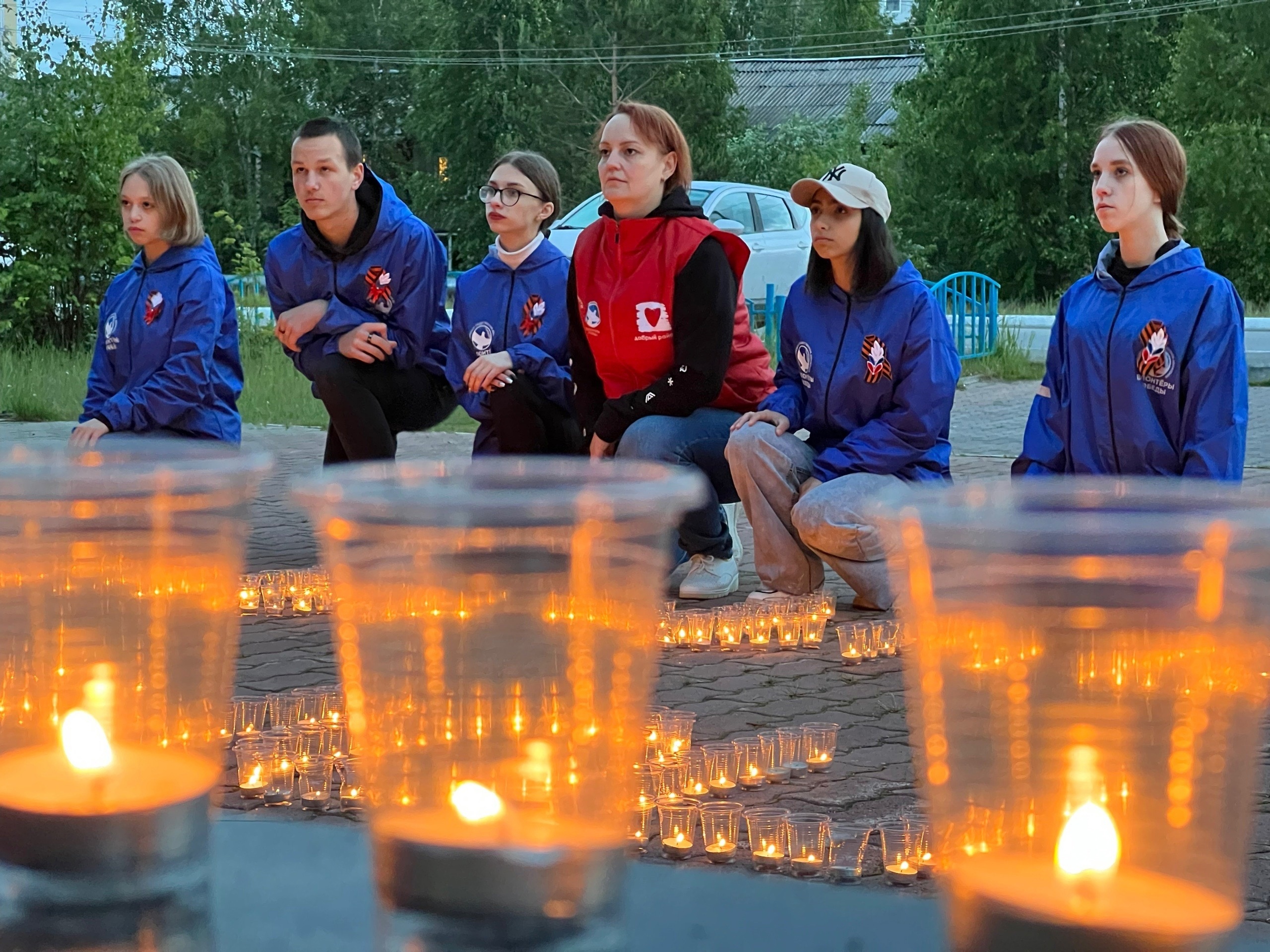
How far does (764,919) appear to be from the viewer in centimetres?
82

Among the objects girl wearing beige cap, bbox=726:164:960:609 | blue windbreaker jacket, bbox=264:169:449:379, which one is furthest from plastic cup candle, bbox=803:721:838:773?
blue windbreaker jacket, bbox=264:169:449:379

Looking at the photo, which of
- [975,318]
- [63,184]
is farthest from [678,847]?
[975,318]

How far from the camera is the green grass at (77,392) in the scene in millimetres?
12336

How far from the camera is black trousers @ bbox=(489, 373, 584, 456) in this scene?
6031 mm

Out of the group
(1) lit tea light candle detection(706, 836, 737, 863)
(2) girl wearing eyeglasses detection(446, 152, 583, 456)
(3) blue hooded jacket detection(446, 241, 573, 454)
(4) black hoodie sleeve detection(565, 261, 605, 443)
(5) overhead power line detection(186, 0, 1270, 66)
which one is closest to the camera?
(1) lit tea light candle detection(706, 836, 737, 863)

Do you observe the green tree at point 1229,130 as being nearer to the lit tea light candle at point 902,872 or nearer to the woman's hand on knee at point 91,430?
the woman's hand on knee at point 91,430

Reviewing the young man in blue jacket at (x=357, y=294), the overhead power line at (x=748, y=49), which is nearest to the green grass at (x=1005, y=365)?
the young man in blue jacket at (x=357, y=294)

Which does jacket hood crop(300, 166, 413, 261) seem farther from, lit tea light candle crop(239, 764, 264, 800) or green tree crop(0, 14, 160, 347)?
green tree crop(0, 14, 160, 347)

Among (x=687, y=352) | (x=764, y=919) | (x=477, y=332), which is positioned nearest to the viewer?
(x=764, y=919)

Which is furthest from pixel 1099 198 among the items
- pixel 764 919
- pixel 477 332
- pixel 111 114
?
pixel 111 114

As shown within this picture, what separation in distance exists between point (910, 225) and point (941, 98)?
2.71 metres

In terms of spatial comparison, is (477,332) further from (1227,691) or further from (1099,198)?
(1227,691)

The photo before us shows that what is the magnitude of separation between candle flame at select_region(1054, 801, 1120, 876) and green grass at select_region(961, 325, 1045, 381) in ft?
53.0

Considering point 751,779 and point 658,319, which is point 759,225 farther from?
point 751,779
